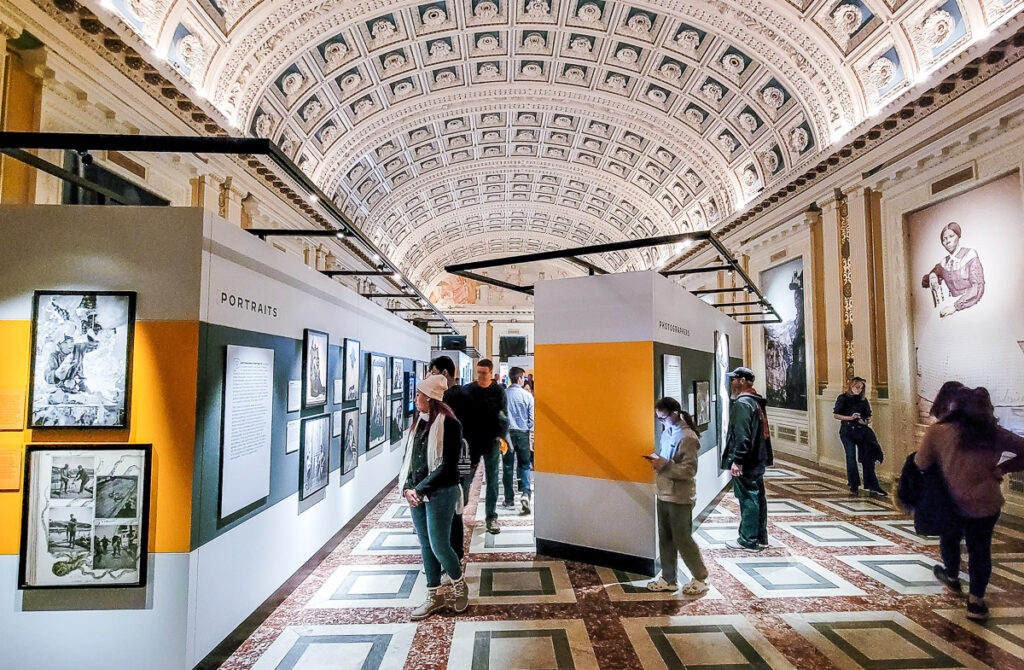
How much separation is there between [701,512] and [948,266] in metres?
6.02

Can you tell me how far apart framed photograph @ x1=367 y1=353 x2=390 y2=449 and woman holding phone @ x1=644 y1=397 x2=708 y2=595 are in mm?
4143

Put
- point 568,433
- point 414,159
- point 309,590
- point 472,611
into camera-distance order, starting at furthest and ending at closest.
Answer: point 414,159, point 568,433, point 309,590, point 472,611

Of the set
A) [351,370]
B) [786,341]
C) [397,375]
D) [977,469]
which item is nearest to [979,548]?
[977,469]

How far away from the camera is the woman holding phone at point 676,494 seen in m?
4.04

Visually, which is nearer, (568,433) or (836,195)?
(568,433)

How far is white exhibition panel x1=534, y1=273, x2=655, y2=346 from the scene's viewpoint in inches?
185

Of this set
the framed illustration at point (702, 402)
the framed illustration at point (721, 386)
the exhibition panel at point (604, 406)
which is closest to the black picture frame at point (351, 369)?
the exhibition panel at point (604, 406)

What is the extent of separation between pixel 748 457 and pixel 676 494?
5.62ft

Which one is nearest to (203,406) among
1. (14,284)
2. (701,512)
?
(14,284)

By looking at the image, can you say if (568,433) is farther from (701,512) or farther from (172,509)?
(172,509)

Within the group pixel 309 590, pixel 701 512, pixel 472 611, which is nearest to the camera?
pixel 472 611

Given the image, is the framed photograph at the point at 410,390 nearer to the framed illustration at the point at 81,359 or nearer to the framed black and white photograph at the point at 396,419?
the framed black and white photograph at the point at 396,419

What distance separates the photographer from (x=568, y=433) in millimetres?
5066

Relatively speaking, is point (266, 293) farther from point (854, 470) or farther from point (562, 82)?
point (562, 82)
